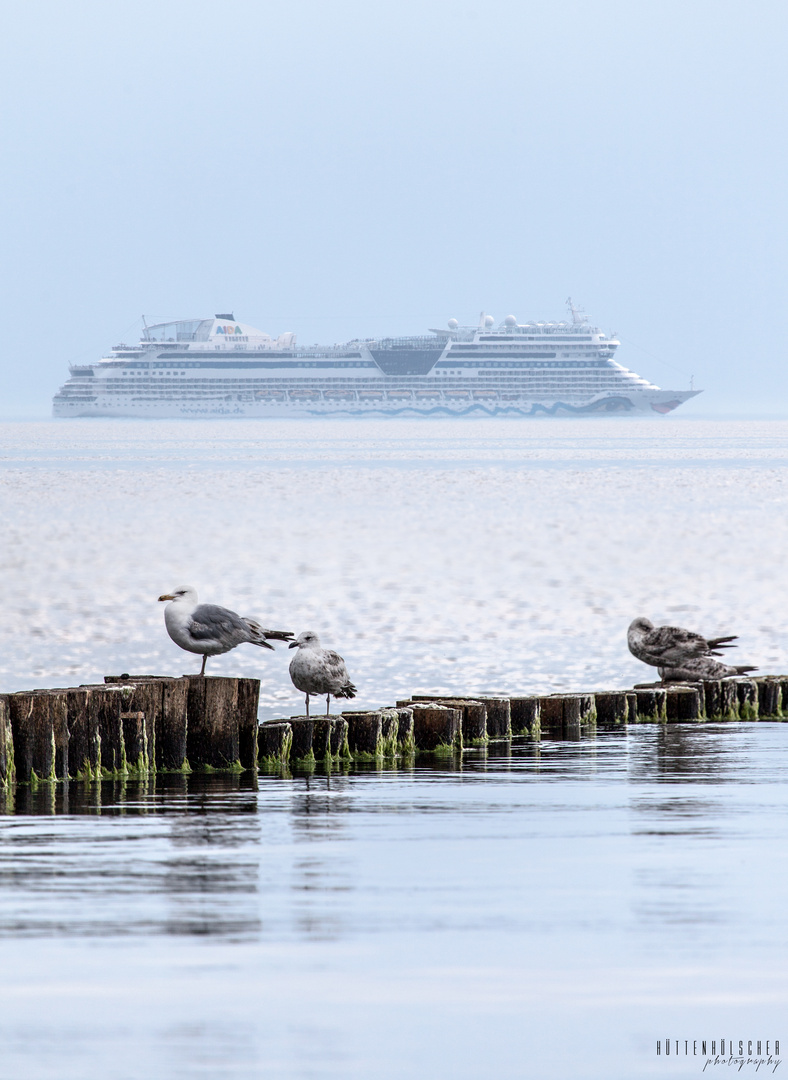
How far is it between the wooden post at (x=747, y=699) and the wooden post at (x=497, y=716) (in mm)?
1963

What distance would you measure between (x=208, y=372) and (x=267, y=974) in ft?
432

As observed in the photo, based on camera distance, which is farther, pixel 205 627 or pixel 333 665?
pixel 333 665

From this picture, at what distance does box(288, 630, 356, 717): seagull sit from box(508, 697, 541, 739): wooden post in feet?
4.21

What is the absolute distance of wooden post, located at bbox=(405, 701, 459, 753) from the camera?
29.2 feet

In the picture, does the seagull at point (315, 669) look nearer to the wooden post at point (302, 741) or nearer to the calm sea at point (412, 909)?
the wooden post at point (302, 741)

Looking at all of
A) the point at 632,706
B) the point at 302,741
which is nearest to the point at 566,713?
the point at 632,706

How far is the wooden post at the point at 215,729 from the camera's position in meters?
7.63

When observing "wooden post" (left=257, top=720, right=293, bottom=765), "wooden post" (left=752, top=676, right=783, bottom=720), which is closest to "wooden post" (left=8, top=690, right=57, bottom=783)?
"wooden post" (left=257, top=720, right=293, bottom=765)

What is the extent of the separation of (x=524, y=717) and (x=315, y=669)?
1549mm

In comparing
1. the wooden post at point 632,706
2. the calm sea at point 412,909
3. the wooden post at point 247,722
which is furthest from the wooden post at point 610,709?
the wooden post at point 247,722

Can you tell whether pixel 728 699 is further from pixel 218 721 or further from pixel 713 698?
pixel 218 721

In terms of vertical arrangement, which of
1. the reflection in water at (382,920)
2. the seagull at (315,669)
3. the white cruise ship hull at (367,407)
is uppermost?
the white cruise ship hull at (367,407)

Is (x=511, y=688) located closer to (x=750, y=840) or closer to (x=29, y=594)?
(x=750, y=840)

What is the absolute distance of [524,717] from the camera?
9758 mm
